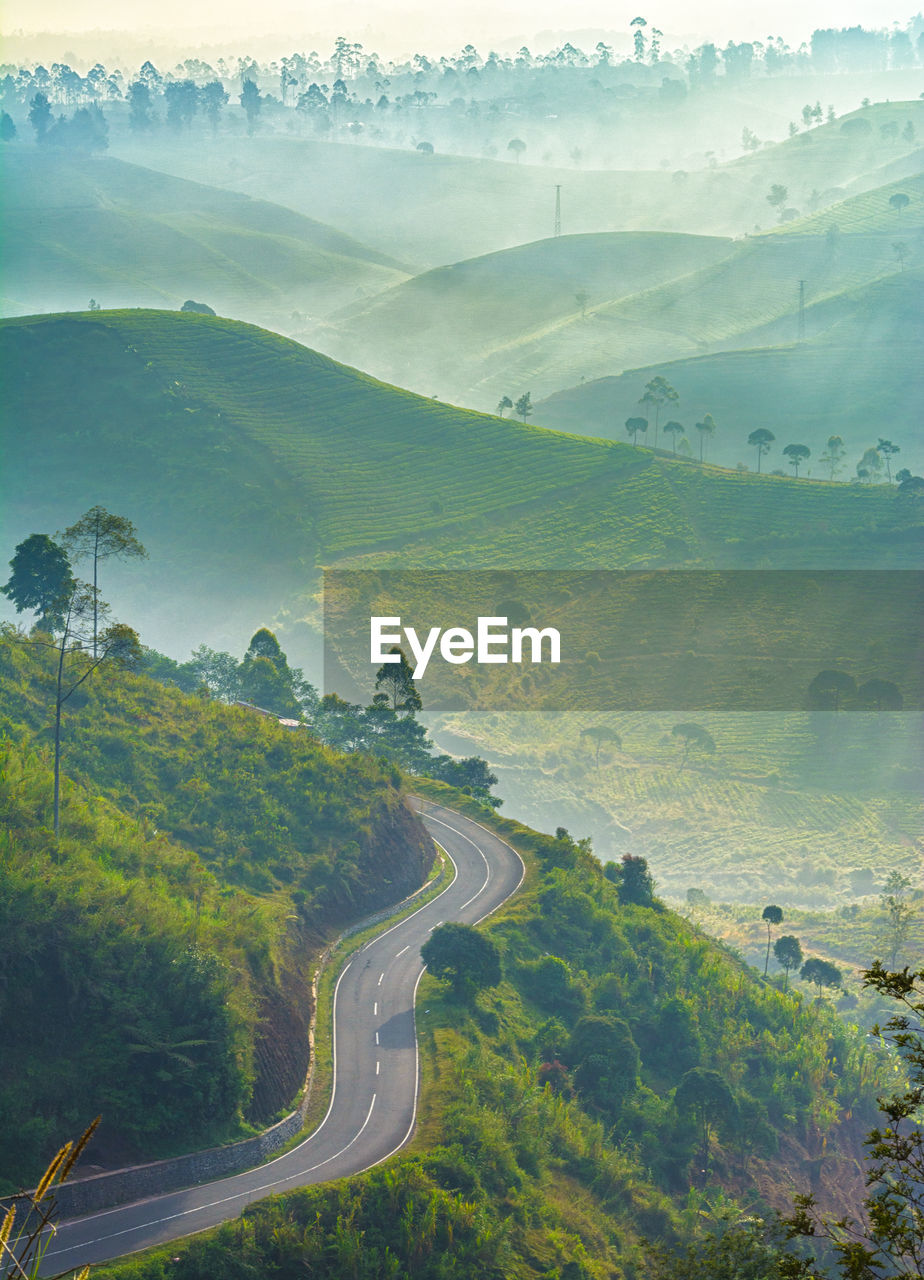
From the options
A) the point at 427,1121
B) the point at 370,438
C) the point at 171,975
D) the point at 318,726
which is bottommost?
the point at 427,1121

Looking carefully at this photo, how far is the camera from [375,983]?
54719 mm

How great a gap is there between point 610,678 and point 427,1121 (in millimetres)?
99717

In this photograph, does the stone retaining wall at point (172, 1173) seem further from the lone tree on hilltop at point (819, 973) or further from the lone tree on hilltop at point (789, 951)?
the lone tree on hilltop at point (789, 951)

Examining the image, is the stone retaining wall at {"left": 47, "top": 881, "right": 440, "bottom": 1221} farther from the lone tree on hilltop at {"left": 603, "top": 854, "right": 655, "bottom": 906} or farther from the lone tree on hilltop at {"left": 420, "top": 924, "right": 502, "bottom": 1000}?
the lone tree on hilltop at {"left": 603, "top": 854, "right": 655, "bottom": 906}

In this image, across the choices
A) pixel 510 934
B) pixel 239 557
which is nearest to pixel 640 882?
pixel 510 934

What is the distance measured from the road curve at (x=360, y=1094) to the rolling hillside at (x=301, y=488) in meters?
90.5

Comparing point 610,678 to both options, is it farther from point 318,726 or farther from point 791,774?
point 318,726

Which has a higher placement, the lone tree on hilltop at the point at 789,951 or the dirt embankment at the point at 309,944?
the dirt embankment at the point at 309,944

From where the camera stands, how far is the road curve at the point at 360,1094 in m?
35.0

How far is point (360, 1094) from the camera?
4572 centimetres

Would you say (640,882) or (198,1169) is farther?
(640,882)

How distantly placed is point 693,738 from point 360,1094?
303 ft

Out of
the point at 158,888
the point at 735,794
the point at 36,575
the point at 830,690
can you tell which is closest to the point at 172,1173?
the point at 158,888

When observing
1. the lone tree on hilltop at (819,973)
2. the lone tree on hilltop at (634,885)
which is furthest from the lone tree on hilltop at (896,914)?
the lone tree on hilltop at (634,885)
